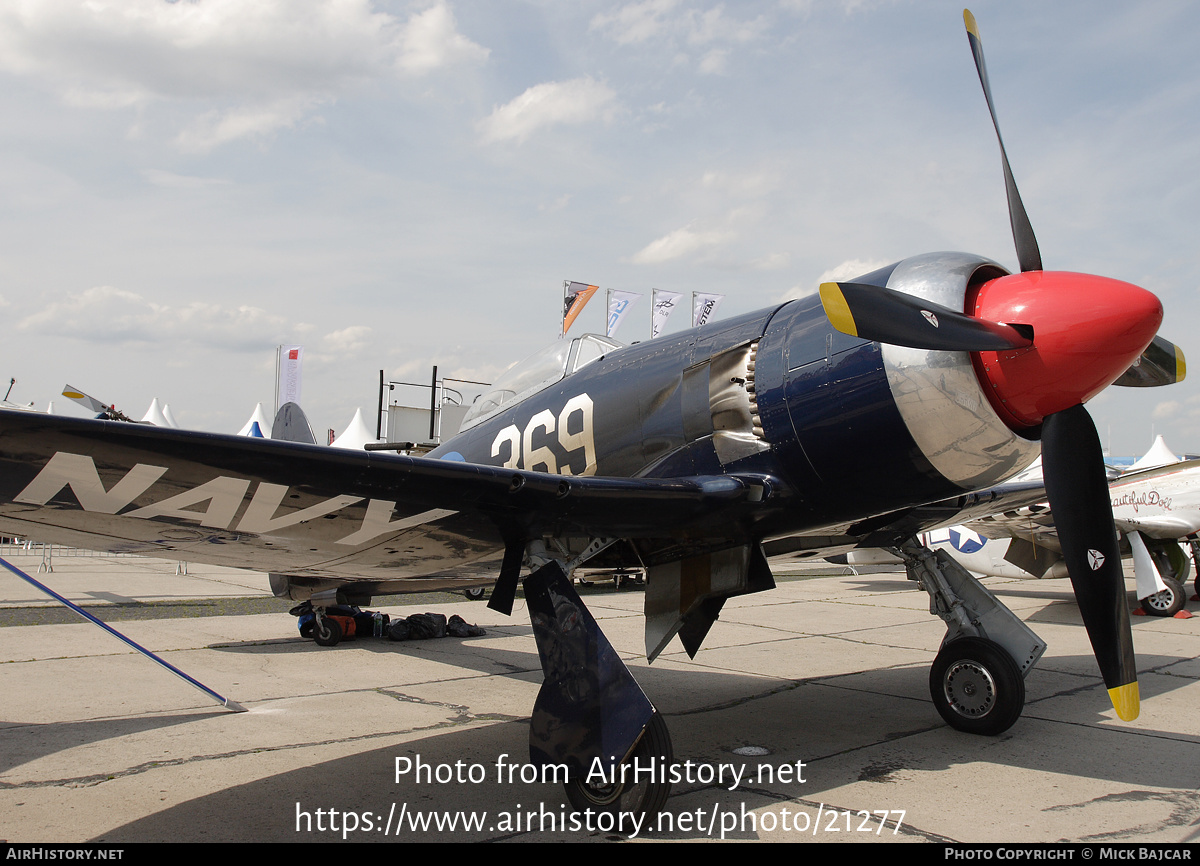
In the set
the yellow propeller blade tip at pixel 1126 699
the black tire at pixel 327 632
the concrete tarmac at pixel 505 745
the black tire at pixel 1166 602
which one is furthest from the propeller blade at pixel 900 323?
the black tire at pixel 1166 602

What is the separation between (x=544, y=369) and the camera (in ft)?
17.8

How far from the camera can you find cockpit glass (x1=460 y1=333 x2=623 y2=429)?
17.1 ft

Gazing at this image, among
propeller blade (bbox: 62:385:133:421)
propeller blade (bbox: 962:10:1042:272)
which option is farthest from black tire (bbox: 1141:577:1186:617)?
propeller blade (bbox: 62:385:133:421)

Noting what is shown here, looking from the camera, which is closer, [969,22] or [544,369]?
[969,22]

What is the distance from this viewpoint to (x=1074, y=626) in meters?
10.4

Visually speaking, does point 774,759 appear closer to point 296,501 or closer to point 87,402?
point 296,501

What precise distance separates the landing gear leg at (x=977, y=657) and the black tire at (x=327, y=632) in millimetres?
6059

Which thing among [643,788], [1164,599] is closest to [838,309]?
[643,788]

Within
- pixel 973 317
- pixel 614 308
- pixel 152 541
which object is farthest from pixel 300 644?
pixel 614 308

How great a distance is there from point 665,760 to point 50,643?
24.8 ft

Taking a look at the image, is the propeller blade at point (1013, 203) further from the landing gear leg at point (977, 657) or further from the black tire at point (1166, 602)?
the black tire at point (1166, 602)

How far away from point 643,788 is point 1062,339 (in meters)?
2.56

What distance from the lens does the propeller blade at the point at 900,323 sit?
3.10 metres

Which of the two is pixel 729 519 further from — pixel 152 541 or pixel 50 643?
pixel 50 643
